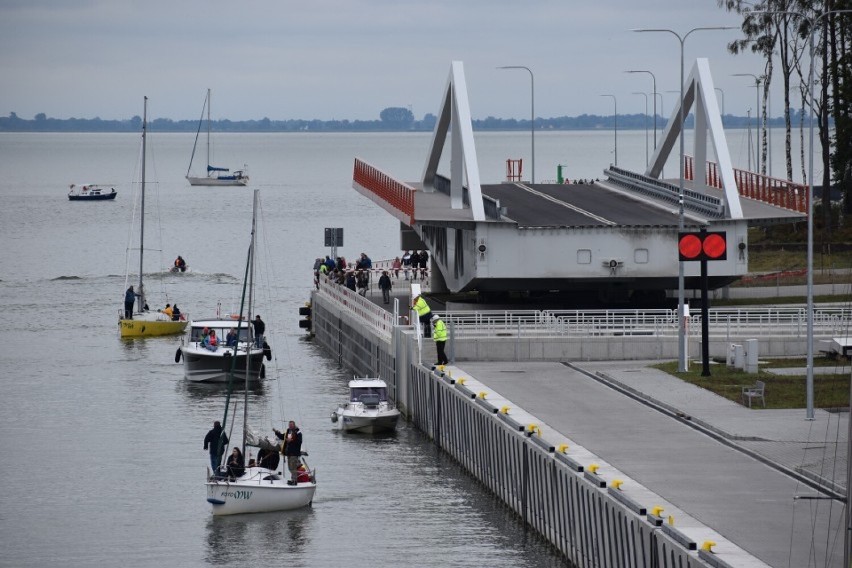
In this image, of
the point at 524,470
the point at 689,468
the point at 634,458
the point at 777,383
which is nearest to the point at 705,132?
the point at 777,383

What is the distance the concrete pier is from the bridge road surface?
0.13 feet

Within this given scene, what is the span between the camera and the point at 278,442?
1516 inches

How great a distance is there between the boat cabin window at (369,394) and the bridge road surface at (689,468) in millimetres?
2780

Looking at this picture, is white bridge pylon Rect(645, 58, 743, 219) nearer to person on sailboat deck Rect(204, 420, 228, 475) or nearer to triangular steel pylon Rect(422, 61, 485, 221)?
triangular steel pylon Rect(422, 61, 485, 221)

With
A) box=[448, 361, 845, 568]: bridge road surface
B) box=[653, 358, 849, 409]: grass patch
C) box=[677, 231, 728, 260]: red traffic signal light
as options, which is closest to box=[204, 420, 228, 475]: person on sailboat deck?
box=[448, 361, 845, 568]: bridge road surface

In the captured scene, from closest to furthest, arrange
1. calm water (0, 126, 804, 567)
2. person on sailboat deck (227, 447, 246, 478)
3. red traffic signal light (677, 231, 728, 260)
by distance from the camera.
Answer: calm water (0, 126, 804, 567) < person on sailboat deck (227, 447, 246, 478) < red traffic signal light (677, 231, 728, 260)

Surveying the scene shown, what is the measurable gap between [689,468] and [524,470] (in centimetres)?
372

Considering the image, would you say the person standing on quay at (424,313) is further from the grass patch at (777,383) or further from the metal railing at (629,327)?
the grass patch at (777,383)

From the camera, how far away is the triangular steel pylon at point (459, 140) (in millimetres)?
54500

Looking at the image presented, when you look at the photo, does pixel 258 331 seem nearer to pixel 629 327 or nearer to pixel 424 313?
pixel 424 313

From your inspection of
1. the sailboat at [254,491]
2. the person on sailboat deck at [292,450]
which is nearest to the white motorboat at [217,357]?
the person on sailboat deck at [292,450]

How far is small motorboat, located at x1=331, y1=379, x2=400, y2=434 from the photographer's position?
44531mm

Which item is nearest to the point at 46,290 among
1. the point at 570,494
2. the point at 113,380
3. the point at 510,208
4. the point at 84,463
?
the point at 113,380

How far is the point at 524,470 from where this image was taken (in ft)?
107
